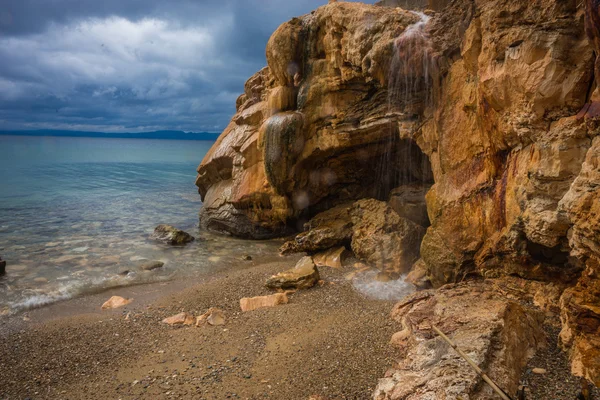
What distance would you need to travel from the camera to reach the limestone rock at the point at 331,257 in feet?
36.4

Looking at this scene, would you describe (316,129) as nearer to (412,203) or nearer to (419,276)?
(412,203)

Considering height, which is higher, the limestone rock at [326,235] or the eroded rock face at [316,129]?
the eroded rock face at [316,129]

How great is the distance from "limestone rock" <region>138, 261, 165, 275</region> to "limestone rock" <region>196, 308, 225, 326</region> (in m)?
5.02

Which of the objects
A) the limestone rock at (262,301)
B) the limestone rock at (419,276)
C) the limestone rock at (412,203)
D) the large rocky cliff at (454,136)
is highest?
the large rocky cliff at (454,136)

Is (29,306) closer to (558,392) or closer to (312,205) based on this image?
(312,205)

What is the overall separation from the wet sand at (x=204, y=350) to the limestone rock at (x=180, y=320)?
0.58 ft

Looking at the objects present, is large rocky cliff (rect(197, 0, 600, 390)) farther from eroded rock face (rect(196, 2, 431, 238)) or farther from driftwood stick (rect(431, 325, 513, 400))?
driftwood stick (rect(431, 325, 513, 400))

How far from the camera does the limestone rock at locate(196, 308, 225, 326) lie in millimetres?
7458

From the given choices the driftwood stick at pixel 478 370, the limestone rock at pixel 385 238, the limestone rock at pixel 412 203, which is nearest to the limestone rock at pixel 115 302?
the limestone rock at pixel 385 238

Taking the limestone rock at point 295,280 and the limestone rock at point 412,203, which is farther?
the limestone rock at point 412,203

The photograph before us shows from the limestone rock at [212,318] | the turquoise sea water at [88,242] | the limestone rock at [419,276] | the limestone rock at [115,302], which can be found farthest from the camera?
the turquoise sea water at [88,242]

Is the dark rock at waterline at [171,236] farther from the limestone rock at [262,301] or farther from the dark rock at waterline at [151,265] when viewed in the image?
the limestone rock at [262,301]

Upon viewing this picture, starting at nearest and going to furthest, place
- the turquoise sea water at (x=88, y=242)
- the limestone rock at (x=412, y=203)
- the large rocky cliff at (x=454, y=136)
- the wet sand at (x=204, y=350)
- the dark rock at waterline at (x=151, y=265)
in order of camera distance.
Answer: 1. the large rocky cliff at (x=454, y=136)
2. the wet sand at (x=204, y=350)
3. the turquoise sea water at (x=88, y=242)
4. the limestone rock at (x=412, y=203)
5. the dark rock at waterline at (x=151, y=265)

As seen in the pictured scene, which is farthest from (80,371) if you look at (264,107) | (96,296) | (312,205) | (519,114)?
(264,107)
